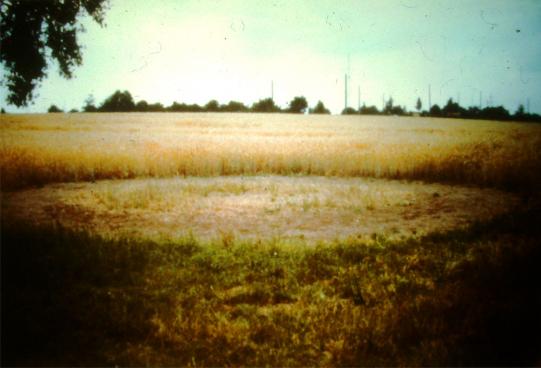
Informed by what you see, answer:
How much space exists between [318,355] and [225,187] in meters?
12.3

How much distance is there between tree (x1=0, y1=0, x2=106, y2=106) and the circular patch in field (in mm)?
3755

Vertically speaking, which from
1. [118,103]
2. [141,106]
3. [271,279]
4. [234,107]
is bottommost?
[271,279]

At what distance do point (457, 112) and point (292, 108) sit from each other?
37.0m

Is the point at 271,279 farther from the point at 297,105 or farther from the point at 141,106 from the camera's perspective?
the point at 297,105

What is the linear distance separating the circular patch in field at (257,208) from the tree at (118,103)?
63.7 metres

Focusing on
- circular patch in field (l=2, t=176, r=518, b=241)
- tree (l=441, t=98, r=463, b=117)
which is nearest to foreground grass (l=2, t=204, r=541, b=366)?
circular patch in field (l=2, t=176, r=518, b=241)

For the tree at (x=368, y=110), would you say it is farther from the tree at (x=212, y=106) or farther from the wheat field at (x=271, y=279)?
the wheat field at (x=271, y=279)

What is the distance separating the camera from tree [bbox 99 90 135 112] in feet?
247

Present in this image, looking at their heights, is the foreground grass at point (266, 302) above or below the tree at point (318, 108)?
below

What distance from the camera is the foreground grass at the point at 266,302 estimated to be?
4168 mm

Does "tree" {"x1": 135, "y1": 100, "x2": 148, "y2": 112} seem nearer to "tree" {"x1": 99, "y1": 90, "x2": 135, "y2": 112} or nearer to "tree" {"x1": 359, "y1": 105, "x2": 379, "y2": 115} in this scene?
"tree" {"x1": 99, "y1": 90, "x2": 135, "y2": 112}

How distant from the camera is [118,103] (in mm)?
77375

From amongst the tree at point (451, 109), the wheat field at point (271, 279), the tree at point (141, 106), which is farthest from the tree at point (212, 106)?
the wheat field at point (271, 279)

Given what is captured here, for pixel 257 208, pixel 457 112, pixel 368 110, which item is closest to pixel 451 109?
pixel 457 112
